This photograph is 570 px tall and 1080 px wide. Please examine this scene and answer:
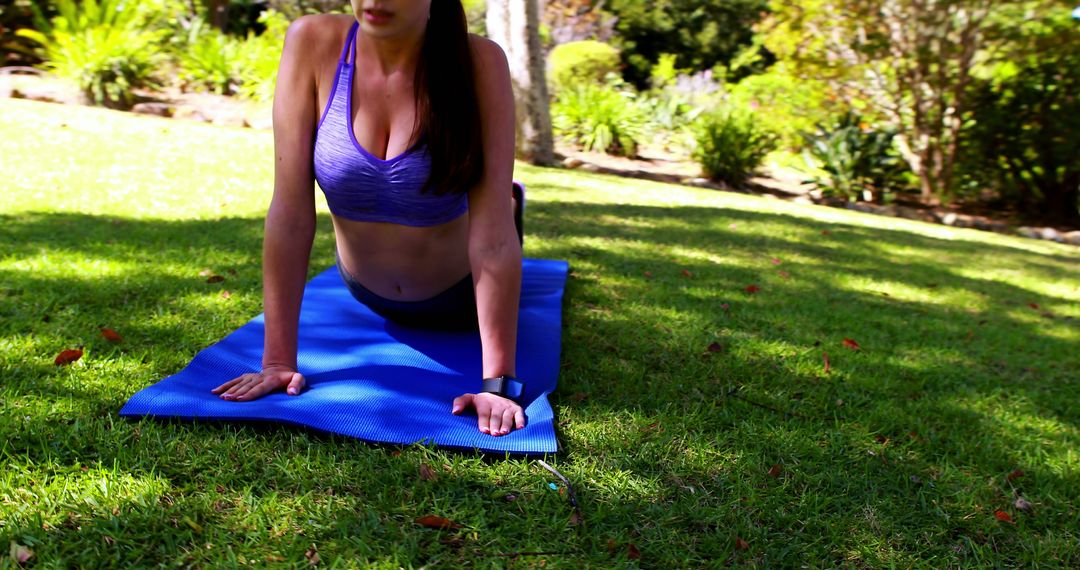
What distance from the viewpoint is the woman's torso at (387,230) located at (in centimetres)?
246

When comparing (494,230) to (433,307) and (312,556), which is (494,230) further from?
(312,556)

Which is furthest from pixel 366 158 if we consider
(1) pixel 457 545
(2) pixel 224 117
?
(2) pixel 224 117

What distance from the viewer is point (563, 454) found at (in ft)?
7.23

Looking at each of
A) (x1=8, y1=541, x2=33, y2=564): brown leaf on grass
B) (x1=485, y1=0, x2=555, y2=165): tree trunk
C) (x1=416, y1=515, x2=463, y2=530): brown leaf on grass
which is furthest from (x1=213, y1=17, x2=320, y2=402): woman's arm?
(x1=485, y1=0, x2=555, y2=165): tree trunk

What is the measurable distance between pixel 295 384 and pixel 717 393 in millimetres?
1391

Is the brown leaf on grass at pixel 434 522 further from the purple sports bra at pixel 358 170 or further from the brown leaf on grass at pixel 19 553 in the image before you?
the purple sports bra at pixel 358 170

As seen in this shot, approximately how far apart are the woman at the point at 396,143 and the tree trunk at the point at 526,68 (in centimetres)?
744

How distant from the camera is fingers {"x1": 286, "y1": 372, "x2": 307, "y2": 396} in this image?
2344 millimetres

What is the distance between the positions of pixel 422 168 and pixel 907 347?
2.46 m

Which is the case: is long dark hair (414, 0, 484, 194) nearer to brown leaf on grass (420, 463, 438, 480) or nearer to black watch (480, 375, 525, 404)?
black watch (480, 375, 525, 404)

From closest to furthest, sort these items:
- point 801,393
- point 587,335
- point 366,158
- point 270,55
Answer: point 366,158, point 801,393, point 587,335, point 270,55

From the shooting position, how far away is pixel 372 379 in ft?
8.30

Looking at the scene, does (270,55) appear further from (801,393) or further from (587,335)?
(801,393)

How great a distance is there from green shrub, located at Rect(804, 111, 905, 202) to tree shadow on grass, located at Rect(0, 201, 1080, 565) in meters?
5.78
